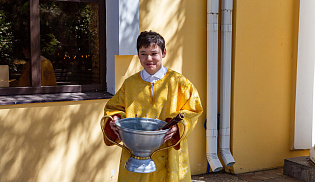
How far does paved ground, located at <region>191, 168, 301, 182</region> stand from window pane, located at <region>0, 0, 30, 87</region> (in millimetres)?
2309

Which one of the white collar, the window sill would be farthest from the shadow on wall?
the white collar

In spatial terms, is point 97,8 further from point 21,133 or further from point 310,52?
point 310,52

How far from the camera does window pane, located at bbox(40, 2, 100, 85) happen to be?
4.26 m

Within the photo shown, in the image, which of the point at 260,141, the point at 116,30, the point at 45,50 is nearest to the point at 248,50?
the point at 260,141

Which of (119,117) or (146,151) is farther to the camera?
(119,117)

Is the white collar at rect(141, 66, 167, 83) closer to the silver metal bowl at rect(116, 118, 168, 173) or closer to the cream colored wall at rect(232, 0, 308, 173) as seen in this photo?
the silver metal bowl at rect(116, 118, 168, 173)

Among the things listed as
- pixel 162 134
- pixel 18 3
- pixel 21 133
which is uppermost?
pixel 18 3

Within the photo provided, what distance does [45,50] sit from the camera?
4.27 meters

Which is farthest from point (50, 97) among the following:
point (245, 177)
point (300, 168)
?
point (300, 168)

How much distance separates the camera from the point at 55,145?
423 cm

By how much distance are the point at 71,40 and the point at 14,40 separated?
0.57 m

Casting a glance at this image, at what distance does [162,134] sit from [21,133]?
1995 mm

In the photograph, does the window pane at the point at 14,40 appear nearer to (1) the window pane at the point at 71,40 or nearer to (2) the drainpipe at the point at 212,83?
(1) the window pane at the point at 71,40

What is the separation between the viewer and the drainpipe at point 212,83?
4906 millimetres
